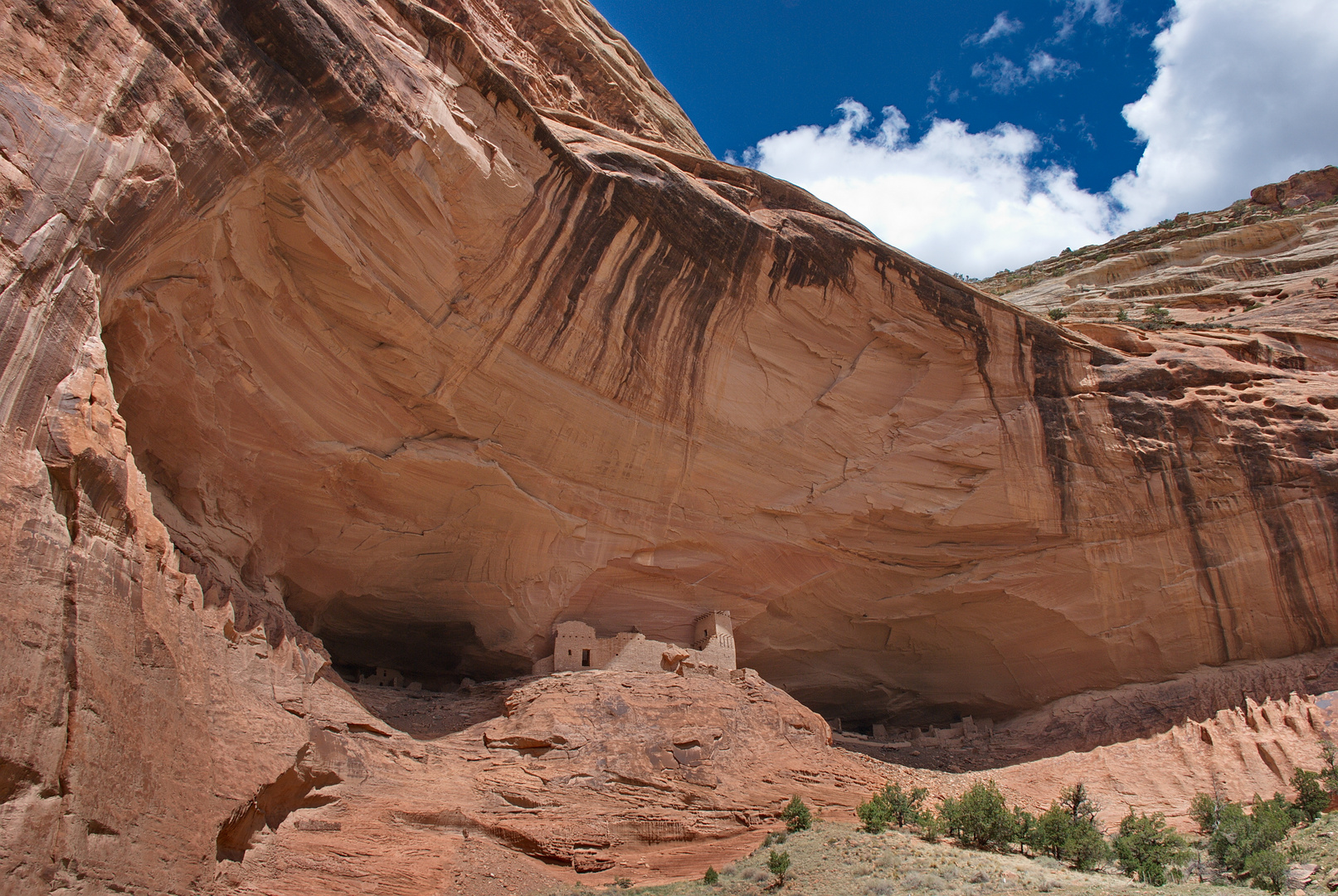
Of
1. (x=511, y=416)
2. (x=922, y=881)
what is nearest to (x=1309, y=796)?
(x=922, y=881)

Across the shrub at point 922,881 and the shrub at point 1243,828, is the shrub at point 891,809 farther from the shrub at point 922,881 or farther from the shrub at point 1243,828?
the shrub at point 1243,828

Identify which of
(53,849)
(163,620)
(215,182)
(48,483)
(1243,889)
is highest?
(215,182)

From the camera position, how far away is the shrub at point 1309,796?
50.3ft

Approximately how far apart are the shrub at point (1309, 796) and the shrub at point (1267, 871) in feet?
12.7

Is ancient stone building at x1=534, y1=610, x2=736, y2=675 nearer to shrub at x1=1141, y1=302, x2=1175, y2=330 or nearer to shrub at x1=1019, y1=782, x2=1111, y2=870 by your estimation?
shrub at x1=1019, y1=782, x2=1111, y2=870

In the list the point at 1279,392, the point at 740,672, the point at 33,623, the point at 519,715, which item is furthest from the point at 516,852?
the point at 1279,392

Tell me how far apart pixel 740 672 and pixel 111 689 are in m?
11.0

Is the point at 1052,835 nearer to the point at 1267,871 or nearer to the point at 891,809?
the point at 891,809

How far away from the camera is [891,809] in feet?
49.2

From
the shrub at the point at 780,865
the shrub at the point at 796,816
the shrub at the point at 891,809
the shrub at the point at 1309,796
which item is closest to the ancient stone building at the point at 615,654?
the shrub at the point at 796,816

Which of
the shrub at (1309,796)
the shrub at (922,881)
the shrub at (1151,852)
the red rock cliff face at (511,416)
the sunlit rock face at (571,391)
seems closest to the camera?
the red rock cliff face at (511,416)

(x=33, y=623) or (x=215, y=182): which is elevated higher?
(x=215, y=182)

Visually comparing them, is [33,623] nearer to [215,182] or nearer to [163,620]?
[163,620]

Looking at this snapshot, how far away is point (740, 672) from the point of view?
17.0 metres
